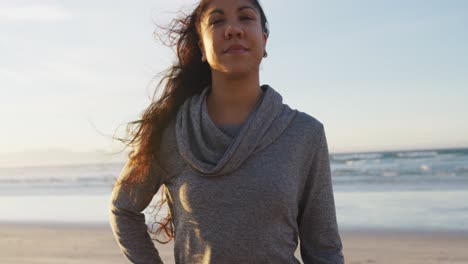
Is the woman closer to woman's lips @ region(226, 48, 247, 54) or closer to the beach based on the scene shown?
woman's lips @ region(226, 48, 247, 54)

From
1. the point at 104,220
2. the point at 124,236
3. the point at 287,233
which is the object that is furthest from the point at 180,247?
the point at 104,220

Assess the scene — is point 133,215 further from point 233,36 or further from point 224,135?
point 233,36

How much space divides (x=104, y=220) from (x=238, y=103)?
861 centimetres

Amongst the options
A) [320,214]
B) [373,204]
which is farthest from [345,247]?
[320,214]

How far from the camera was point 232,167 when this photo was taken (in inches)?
77.7

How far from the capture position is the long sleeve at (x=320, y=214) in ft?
6.94

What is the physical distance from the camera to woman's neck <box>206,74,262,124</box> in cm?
214

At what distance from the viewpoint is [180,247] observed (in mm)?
2100

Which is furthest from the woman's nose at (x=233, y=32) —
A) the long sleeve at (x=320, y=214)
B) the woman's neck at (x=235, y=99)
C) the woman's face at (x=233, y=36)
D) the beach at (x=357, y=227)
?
the beach at (x=357, y=227)

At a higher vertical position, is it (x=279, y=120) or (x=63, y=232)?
(x=279, y=120)

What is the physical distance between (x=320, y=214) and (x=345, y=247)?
5539mm

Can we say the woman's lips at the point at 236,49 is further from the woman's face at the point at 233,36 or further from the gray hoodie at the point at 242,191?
the gray hoodie at the point at 242,191

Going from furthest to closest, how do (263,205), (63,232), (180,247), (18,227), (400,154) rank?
(400,154) < (18,227) < (63,232) < (180,247) < (263,205)

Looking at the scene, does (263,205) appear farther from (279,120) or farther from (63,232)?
(63,232)
